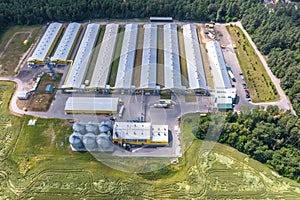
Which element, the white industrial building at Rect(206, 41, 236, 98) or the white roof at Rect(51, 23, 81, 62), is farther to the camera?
the white roof at Rect(51, 23, 81, 62)

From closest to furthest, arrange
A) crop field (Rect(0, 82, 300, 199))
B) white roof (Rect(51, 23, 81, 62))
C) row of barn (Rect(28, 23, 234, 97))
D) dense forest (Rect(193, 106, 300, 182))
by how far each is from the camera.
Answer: crop field (Rect(0, 82, 300, 199)), dense forest (Rect(193, 106, 300, 182)), row of barn (Rect(28, 23, 234, 97)), white roof (Rect(51, 23, 81, 62))

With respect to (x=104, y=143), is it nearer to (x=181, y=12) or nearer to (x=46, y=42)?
(x=46, y=42)

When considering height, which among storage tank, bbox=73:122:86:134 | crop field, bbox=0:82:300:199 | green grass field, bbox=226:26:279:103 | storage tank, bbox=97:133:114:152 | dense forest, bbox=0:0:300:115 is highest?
dense forest, bbox=0:0:300:115

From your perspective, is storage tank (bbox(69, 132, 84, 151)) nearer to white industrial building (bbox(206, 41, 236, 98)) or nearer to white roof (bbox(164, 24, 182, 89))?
white roof (bbox(164, 24, 182, 89))

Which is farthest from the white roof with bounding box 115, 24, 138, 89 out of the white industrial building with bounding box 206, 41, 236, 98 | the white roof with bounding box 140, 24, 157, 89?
the white industrial building with bounding box 206, 41, 236, 98

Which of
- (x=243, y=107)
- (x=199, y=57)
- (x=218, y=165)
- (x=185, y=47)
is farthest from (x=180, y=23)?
(x=218, y=165)

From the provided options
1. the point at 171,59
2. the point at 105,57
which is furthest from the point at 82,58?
the point at 171,59

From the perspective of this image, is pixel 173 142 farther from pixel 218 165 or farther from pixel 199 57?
pixel 199 57

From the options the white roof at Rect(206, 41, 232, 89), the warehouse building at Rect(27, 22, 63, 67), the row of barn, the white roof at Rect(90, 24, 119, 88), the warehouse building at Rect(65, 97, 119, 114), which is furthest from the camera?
the warehouse building at Rect(27, 22, 63, 67)
